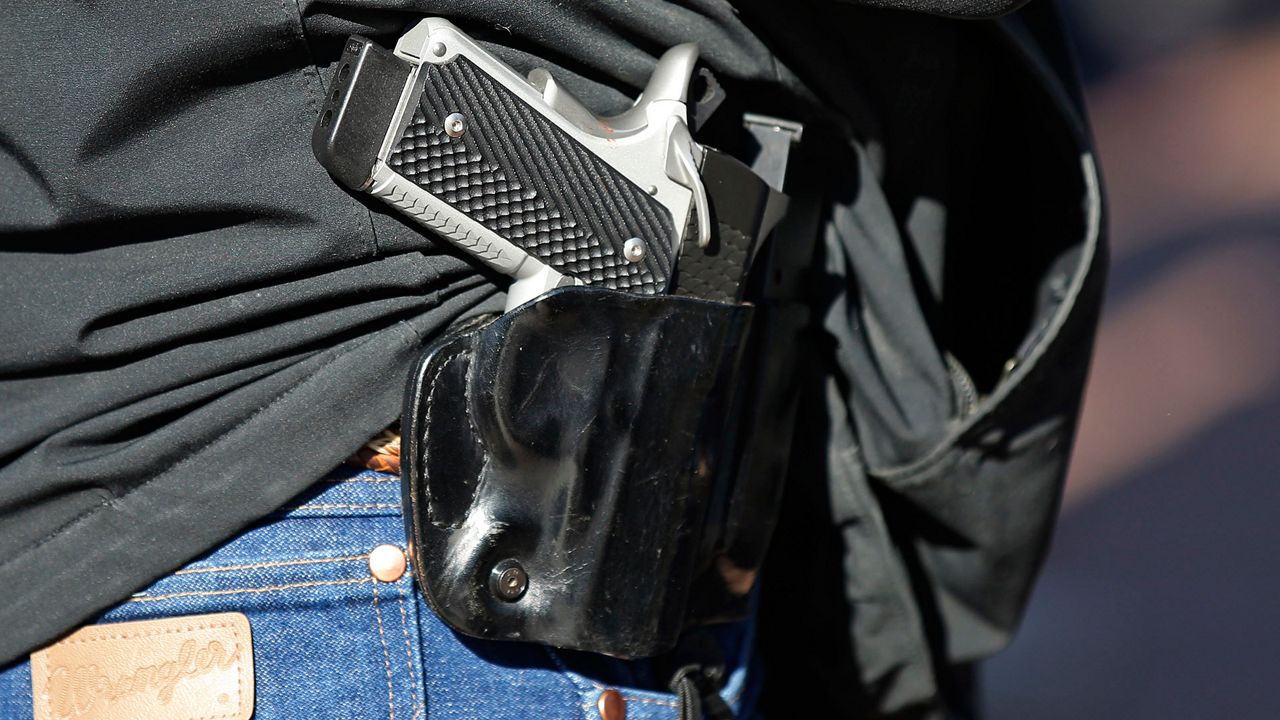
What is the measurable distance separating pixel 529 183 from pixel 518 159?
0.02 m

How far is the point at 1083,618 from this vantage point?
8.60ft

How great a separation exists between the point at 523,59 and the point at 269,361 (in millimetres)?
333

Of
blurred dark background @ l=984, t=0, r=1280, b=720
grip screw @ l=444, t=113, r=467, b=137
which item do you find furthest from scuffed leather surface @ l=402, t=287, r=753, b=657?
blurred dark background @ l=984, t=0, r=1280, b=720

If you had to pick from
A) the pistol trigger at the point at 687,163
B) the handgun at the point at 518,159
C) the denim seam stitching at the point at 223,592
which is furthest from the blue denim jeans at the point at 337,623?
the pistol trigger at the point at 687,163

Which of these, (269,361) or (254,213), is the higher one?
(254,213)

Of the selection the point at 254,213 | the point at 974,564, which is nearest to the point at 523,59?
the point at 254,213

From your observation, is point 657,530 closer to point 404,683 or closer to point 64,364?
point 404,683

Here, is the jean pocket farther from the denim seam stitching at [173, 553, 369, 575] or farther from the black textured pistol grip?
the black textured pistol grip

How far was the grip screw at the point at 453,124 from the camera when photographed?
823 mm

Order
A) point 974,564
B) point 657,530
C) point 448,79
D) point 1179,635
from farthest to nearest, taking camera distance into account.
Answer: point 1179,635 → point 974,564 → point 657,530 → point 448,79

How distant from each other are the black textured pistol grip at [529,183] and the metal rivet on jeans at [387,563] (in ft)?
0.91

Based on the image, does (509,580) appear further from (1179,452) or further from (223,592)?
(1179,452)

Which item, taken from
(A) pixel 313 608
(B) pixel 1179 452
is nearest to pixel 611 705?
(A) pixel 313 608

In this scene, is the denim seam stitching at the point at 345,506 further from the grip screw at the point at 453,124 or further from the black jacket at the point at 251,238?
the grip screw at the point at 453,124
